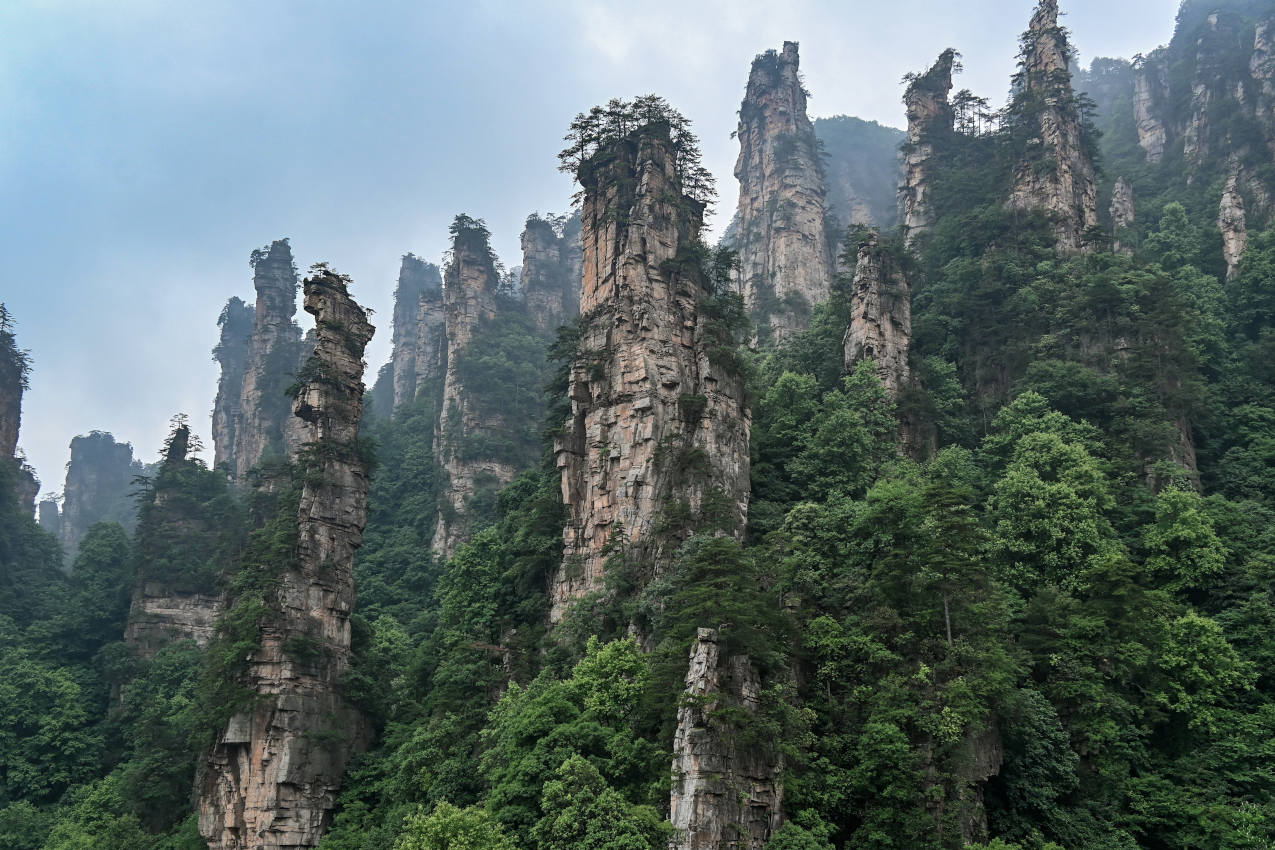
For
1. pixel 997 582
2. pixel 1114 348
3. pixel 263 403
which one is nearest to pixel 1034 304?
pixel 1114 348

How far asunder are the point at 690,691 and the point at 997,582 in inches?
531

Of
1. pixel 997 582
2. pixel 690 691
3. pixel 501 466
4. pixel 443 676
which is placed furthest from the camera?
pixel 501 466

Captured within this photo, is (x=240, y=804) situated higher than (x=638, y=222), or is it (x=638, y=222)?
(x=638, y=222)

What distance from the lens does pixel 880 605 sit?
27891 mm

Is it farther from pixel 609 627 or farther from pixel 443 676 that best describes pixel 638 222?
pixel 443 676

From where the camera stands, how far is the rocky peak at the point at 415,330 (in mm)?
90312

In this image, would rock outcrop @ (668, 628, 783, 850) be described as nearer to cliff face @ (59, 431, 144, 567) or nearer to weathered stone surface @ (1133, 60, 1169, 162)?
weathered stone surface @ (1133, 60, 1169, 162)

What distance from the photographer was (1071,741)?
26.9 metres

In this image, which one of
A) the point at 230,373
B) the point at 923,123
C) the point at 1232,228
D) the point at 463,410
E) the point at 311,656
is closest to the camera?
the point at 311,656

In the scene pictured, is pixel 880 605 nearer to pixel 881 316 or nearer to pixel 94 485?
pixel 881 316

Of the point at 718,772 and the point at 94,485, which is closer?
the point at 718,772

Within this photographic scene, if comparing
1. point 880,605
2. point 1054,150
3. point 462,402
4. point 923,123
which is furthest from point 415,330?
point 880,605

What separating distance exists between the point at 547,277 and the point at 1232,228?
6047 cm

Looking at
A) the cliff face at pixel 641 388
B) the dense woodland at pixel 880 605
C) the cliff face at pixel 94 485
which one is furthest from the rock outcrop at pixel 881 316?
the cliff face at pixel 94 485
